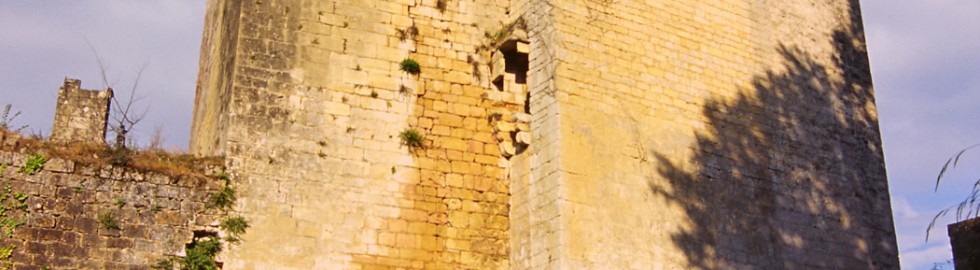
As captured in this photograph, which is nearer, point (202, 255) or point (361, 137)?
point (202, 255)

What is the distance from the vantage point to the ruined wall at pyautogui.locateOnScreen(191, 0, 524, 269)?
428 inches

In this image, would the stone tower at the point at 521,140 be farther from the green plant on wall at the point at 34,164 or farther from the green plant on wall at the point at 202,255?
the green plant on wall at the point at 34,164

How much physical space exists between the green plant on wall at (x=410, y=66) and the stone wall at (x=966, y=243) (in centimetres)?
585

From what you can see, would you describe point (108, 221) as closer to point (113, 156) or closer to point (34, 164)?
point (113, 156)

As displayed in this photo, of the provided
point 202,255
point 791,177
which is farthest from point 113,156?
point 791,177

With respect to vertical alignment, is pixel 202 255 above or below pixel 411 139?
below

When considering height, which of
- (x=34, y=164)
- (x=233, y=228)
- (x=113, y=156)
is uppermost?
(x=113, y=156)

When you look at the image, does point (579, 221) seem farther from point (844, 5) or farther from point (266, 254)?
point (844, 5)

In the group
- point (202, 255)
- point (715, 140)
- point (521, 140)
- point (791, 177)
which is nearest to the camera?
point (202, 255)

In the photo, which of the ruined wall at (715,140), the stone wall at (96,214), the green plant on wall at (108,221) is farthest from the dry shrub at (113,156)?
the ruined wall at (715,140)

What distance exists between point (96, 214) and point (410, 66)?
3.58 m

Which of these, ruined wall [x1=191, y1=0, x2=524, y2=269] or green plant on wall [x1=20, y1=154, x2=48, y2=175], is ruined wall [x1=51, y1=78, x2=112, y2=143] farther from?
ruined wall [x1=191, y1=0, x2=524, y2=269]

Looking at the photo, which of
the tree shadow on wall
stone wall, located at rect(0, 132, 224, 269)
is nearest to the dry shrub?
stone wall, located at rect(0, 132, 224, 269)

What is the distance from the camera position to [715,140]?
41.8 ft
